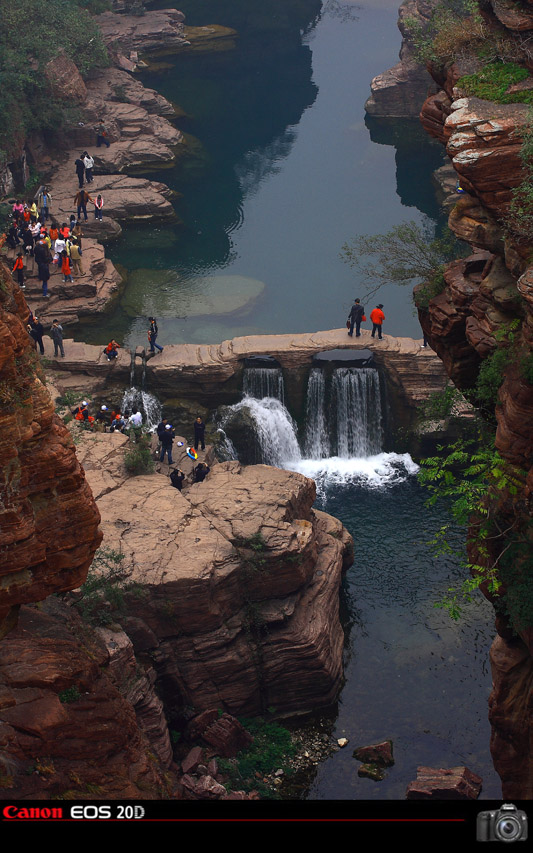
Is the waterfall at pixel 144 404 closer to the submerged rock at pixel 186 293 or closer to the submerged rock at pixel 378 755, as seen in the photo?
the submerged rock at pixel 186 293

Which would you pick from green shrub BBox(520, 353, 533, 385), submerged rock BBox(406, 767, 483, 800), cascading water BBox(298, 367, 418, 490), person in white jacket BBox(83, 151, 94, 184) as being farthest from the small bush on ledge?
person in white jacket BBox(83, 151, 94, 184)

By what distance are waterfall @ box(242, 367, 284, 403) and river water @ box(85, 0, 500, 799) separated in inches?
99.2

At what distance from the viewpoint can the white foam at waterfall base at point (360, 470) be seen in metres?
39.1

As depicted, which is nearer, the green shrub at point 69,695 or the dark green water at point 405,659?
the green shrub at point 69,695

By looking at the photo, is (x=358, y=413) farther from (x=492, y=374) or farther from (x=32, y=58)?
(x=32, y=58)

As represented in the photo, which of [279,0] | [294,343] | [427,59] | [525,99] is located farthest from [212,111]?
[525,99]

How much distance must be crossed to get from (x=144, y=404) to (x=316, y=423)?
7191 mm

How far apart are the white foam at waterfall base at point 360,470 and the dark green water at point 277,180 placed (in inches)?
299

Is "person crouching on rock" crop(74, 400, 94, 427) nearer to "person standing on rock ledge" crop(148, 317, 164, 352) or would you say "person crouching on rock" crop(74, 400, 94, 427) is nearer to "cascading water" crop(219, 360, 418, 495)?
"person standing on rock ledge" crop(148, 317, 164, 352)

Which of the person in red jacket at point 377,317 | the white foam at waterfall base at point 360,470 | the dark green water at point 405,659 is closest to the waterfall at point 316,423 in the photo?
the white foam at waterfall base at point 360,470

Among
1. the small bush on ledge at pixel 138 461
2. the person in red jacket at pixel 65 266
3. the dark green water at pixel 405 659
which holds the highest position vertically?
the person in red jacket at pixel 65 266

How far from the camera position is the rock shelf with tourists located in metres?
20.5
